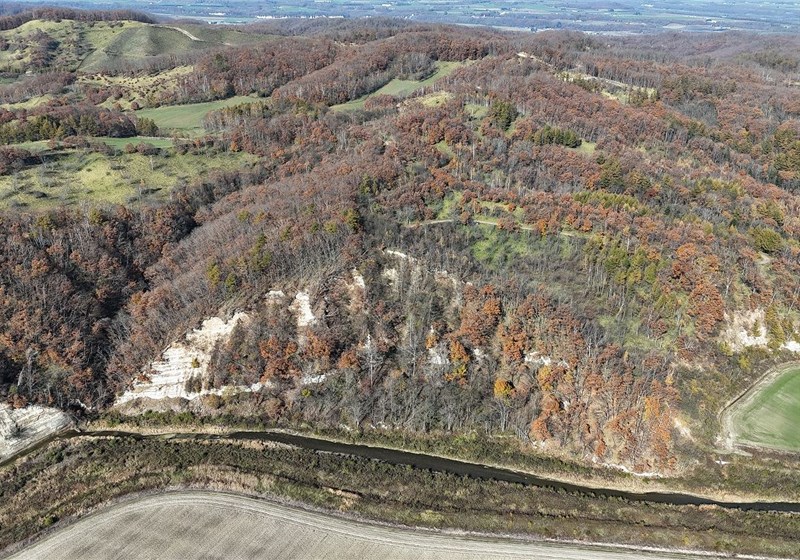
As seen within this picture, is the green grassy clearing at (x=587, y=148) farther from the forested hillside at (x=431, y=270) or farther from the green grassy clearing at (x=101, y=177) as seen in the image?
the green grassy clearing at (x=101, y=177)

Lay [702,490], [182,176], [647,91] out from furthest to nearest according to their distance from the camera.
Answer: [647,91]
[182,176]
[702,490]

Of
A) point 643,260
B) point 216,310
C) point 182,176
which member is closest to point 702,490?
point 643,260

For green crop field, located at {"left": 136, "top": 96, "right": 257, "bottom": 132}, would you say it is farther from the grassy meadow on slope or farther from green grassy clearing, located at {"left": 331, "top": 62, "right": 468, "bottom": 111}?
the grassy meadow on slope

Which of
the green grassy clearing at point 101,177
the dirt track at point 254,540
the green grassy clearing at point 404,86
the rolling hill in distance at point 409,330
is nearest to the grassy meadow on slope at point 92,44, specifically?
the green grassy clearing at point 404,86

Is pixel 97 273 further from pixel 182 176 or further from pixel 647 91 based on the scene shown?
pixel 647 91

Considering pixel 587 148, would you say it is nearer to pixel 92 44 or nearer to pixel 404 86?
pixel 404 86

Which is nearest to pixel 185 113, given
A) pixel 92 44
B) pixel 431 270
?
pixel 431 270

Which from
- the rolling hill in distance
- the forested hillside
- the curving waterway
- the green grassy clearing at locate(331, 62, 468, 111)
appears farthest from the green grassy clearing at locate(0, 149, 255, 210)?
the curving waterway
